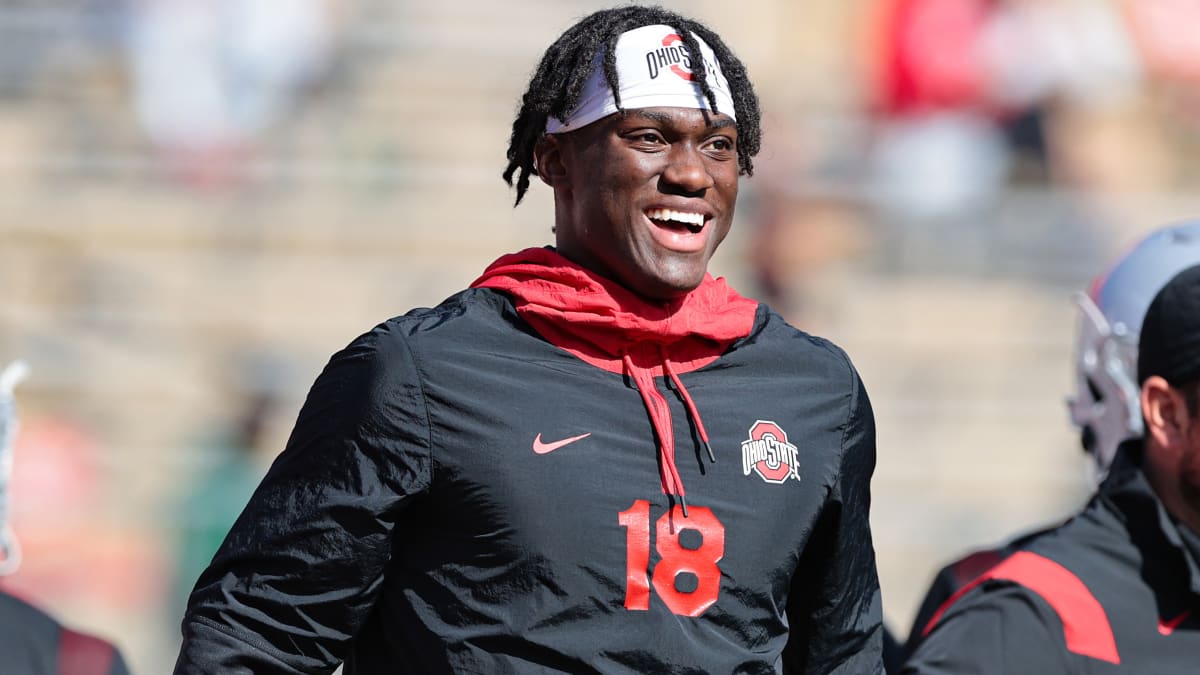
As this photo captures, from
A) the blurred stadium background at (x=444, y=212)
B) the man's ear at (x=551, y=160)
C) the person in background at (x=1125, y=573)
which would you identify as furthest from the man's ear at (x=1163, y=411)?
the blurred stadium background at (x=444, y=212)

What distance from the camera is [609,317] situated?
276 cm

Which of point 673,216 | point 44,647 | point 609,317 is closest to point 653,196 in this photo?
point 673,216

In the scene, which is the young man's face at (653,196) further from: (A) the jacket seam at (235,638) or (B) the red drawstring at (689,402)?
(A) the jacket seam at (235,638)

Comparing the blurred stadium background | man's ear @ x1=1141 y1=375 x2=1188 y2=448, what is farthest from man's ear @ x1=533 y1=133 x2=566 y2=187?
the blurred stadium background

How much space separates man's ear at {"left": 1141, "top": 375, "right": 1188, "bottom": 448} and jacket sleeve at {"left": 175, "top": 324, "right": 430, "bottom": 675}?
59.0 inches

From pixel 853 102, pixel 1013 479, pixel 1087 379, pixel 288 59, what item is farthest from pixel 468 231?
pixel 1087 379

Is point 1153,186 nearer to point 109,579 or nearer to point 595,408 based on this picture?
point 109,579

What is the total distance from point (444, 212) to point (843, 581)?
743 cm

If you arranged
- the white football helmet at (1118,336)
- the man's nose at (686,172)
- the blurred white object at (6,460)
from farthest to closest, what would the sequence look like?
the white football helmet at (1118,336), the blurred white object at (6,460), the man's nose at (686,172)

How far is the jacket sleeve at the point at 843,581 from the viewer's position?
2887mm

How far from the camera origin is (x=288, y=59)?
33.3 ft

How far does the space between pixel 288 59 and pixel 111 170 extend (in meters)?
1.14

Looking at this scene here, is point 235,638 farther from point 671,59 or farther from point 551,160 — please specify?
point 671,59

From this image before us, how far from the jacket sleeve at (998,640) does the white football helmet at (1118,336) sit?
3.83 ft
